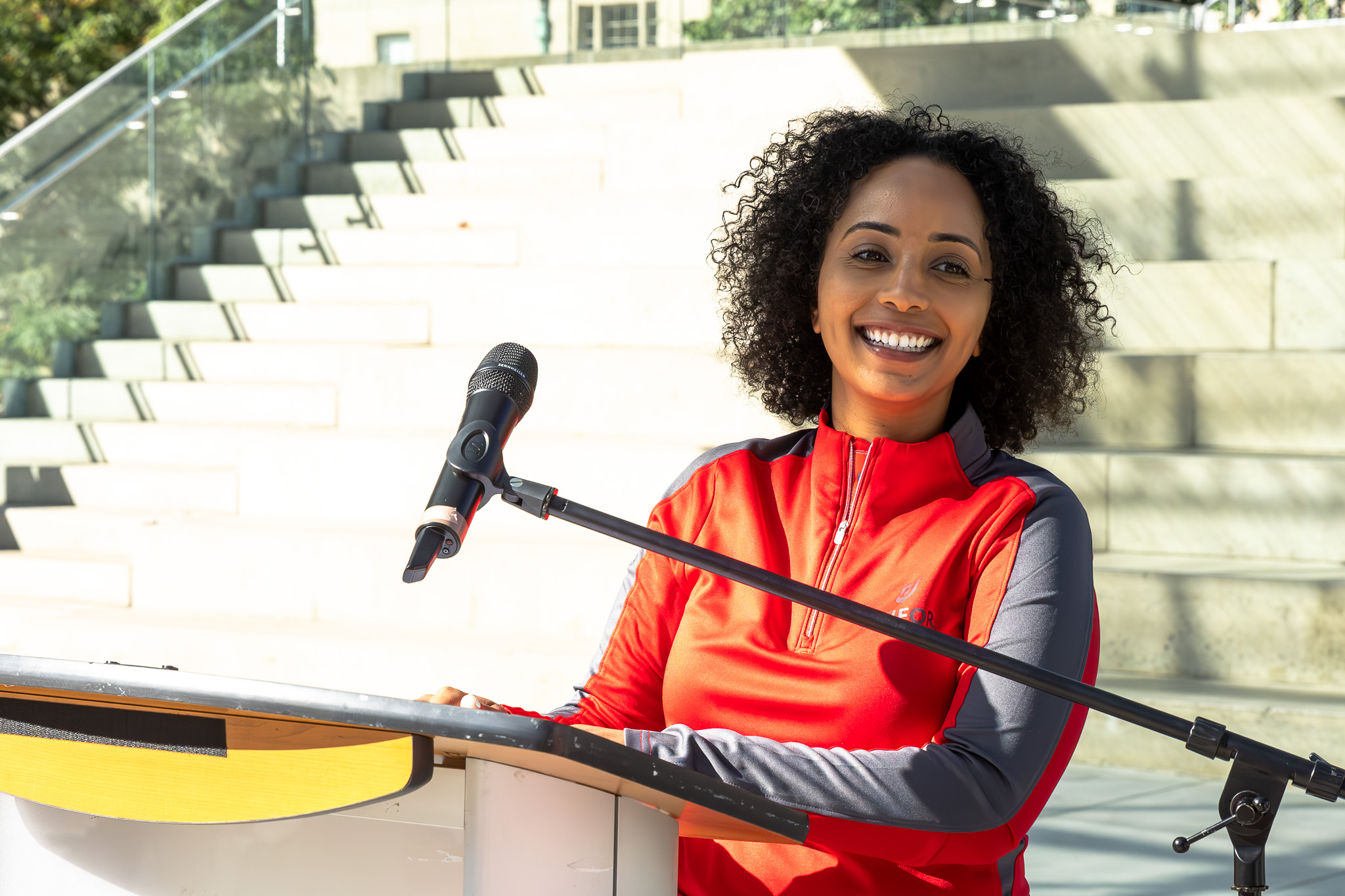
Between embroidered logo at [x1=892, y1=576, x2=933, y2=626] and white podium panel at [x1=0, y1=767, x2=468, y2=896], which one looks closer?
white podium panel at [x1=0, y1=767, x2=468, y2=896]

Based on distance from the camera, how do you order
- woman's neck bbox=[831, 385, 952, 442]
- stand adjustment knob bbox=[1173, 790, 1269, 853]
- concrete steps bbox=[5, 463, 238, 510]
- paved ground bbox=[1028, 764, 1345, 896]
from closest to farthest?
stand adjustment knob bbox=[1173, 790, 1269, 853] → woman's neck bbox=[831, 385, 952, 442] → paved ground bbox=[1028, 764, 1345, 896] → concrete steps bbox=[5, 463, 238, 510]

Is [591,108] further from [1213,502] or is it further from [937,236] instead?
[937,236]

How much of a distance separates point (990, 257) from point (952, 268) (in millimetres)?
72

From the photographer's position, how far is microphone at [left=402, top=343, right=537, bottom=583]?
3.21 ft

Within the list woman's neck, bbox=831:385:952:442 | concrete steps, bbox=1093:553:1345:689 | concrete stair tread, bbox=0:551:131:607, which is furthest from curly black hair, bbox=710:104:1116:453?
concrete stair tread, bbox=0:551:131:607

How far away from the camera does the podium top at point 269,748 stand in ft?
2.78

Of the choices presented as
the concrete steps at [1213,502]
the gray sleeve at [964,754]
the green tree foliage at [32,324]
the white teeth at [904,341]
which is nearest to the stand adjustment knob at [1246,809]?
the gray sleeve at [964,754]

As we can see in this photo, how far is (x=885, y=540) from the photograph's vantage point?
151cm

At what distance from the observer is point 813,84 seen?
20.5ft

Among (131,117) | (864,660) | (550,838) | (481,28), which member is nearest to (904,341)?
(864,660)

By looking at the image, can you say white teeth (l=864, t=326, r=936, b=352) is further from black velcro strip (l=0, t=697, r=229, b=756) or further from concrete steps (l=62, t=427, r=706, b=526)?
concrete steps (l=62, t=427, r=706, b=526)

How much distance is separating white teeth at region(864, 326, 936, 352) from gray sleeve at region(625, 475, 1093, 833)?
313 millimetres

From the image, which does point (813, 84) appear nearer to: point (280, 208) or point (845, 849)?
point (280, 208)

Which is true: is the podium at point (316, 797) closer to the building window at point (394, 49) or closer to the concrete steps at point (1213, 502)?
the concrete steps at point (1213, 502)
